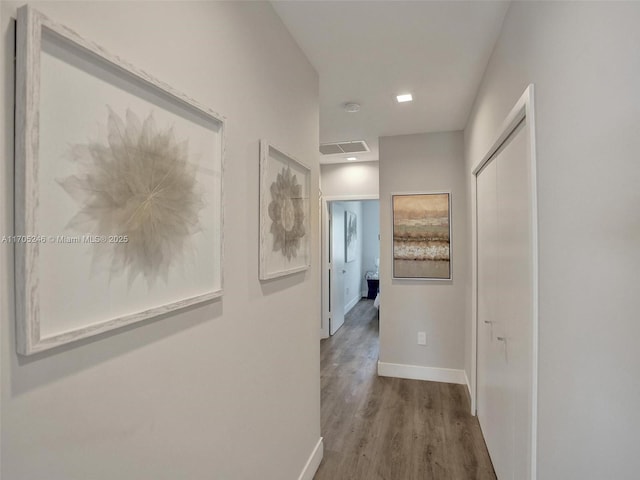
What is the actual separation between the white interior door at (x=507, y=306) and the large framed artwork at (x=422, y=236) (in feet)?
2.98

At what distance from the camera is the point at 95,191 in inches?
30.8

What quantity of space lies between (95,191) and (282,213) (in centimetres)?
102

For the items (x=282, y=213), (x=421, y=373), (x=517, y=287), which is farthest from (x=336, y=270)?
(x=517, y=287)

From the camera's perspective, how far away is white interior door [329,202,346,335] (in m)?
5.50

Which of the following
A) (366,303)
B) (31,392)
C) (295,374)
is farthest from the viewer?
Result: (366,303)

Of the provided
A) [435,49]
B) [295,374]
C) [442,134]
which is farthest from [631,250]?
[442,134]

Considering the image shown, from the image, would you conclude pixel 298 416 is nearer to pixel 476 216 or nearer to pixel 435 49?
pixel 476 216

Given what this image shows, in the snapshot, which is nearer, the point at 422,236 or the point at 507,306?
the point at 507,306

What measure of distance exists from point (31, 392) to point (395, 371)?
3.55 metres

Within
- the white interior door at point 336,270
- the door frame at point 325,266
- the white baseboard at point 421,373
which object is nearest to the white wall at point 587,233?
the white baseboard at point 421,373

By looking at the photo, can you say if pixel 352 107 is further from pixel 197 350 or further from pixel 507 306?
pixel 197 350

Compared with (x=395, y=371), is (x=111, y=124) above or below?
above

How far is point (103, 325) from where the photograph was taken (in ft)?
2.62

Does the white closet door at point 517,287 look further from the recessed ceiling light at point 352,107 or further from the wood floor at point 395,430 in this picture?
the recessed ceiling light at point 352,107
